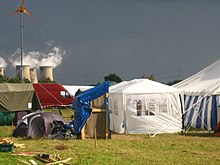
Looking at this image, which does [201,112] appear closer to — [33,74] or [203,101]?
[203,101]

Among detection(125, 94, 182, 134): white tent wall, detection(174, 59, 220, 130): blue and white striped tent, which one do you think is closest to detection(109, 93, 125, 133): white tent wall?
detection(125, 94, 182, 134): white tent wall

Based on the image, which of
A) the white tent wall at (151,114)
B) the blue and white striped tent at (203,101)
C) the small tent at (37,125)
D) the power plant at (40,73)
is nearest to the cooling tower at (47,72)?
the power plant at (40,73)

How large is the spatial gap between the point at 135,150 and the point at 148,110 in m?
6.46

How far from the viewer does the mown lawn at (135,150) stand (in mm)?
12062

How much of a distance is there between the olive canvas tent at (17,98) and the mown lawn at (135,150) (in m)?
7.23

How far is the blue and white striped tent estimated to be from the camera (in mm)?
20141

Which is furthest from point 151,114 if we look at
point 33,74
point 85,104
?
point 33,74

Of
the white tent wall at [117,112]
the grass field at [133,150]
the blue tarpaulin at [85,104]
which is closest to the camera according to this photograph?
the grass field at [133,150]

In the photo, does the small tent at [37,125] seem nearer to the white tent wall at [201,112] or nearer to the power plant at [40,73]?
the white tent wall at [201,112]

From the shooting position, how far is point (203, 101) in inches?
813

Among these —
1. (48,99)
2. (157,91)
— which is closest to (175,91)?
(157,91)

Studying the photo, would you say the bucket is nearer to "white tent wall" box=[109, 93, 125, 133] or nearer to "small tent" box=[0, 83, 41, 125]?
"white tent wall" box=[109, 93, 125, 133]

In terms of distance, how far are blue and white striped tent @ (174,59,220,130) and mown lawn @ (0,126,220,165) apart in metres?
1.54

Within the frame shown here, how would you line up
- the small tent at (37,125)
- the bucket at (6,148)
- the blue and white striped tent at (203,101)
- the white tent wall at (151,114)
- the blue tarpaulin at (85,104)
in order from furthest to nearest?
the white tent wall at (151,114)
the blue and white striped tent at (203,101)
the small tent at (37,125)
the blue tarpaulin at (85,104)
the bucket at (6,148)
